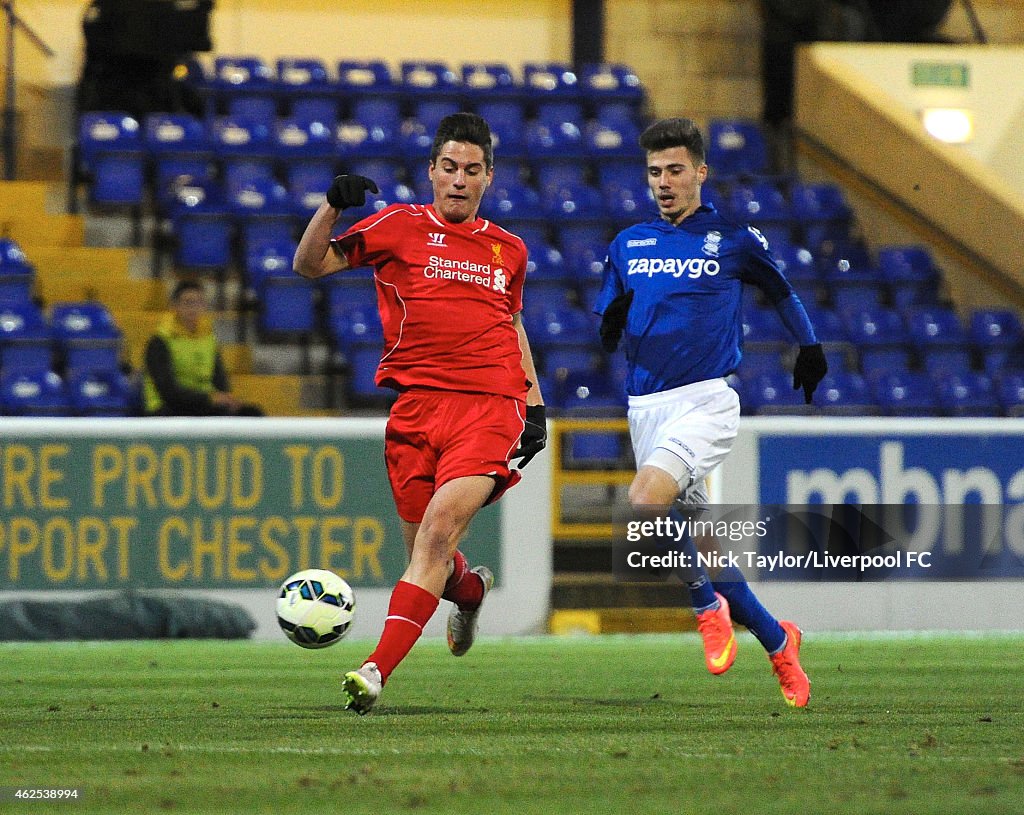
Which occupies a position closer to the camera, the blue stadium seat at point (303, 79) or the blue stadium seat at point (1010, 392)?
the blue stadium seat at point (1010, 392)

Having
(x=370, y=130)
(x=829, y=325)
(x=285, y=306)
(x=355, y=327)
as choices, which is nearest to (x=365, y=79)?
(x=370, y=130)

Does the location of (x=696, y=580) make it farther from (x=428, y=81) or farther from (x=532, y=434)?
(x=428, y=81)

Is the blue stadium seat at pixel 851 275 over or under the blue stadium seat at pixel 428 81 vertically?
under

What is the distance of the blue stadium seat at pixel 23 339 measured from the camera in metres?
13.6

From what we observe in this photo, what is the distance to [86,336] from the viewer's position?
1391 centimetres

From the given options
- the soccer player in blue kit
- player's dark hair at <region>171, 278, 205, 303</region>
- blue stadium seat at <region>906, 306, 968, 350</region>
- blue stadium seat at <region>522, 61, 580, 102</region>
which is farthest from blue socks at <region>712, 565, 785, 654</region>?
blue stadium seat at <region>522, 61, 580, 102</region>

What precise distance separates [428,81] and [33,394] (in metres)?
6.34

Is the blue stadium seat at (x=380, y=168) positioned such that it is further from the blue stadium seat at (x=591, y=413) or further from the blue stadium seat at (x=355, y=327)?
the blue stadium seat at (x=591, y=413)

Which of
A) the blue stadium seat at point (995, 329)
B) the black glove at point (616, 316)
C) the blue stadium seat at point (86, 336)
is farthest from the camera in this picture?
the blue stadium seat at point (995, 329)

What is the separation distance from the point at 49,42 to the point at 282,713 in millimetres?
12760

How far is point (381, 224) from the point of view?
21.6 feet

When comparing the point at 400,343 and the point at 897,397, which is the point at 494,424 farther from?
the point at 897,397

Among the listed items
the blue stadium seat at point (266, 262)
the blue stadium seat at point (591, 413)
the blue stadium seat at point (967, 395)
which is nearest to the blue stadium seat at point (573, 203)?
the blue stadium seat at point (266, 262)
